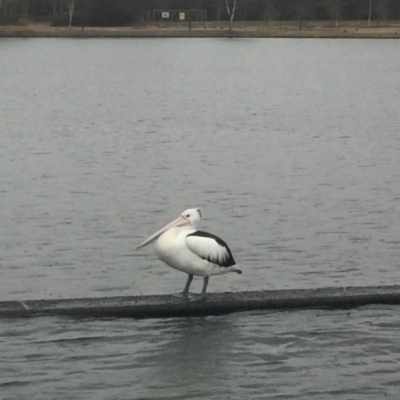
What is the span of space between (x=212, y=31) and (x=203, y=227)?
88.1m

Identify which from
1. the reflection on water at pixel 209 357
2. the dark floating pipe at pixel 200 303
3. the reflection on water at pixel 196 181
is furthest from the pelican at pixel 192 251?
the reflection on water at pixel 196 181

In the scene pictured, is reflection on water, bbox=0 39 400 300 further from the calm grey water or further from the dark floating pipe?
the dark floating pipe

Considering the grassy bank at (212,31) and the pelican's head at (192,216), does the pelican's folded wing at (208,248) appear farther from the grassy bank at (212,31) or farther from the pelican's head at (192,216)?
the grassy bank at (212,31)

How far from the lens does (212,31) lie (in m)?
101

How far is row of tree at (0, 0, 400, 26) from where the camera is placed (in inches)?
3994

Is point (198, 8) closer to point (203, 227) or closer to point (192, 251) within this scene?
point (203, 227)

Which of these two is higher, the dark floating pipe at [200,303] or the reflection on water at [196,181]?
the dark floating pipe at [200,303]

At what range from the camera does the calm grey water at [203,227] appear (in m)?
7.91

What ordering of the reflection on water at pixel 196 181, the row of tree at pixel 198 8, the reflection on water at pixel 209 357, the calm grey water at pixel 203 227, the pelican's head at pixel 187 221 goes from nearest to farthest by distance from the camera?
1. the reflection on water at pixel 209 357
2. the calm grey water at pixel 203 227
3. the pelican's head at pixel 187 221
4. the reflection on water at pixel 196 181
5. the row of tree at pixel 198 8

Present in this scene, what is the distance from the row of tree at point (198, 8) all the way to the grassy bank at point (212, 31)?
1.22 m

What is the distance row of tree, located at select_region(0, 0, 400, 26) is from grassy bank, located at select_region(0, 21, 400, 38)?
4.00ft

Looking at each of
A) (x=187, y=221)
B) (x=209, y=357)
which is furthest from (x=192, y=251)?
(x=209, y=357)

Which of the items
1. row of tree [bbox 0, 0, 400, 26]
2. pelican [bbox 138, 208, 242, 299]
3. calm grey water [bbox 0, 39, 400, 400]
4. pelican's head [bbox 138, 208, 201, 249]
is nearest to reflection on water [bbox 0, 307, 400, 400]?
calm grey water [bbox 0, 39, 400, 400]

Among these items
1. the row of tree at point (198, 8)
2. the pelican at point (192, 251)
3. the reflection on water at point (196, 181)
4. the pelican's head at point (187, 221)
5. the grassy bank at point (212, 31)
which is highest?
the pelican's head at point (187, 221)
